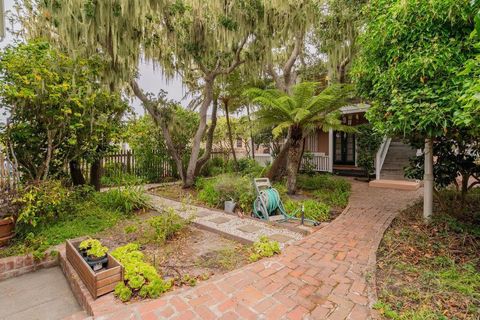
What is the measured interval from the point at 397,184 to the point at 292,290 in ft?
24.1

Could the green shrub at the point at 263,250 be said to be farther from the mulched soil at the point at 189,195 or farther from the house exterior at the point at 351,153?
the house exterior at the point at 351,153

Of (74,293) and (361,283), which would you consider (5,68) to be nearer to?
(74,293)

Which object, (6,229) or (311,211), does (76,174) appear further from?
(311,211)

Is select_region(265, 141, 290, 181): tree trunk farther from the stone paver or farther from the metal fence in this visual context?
the metal fence

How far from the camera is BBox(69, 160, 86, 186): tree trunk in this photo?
18.8ft

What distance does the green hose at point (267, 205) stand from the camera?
4902 millimetres

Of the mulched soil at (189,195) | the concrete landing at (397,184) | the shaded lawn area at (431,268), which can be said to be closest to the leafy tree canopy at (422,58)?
the shaded lawn area at (431,268)

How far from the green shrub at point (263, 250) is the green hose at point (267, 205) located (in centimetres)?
142

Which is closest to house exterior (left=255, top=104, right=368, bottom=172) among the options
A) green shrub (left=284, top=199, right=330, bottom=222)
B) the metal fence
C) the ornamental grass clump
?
the metal fence

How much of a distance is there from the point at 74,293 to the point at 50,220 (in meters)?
2.31

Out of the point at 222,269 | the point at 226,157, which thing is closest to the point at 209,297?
the point at 222,269

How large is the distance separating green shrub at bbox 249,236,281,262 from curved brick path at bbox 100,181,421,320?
0.34 feet

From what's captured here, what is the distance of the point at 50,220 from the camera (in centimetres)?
442

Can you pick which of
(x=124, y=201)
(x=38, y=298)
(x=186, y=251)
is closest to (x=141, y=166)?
Answer: (x=124, y=201)
